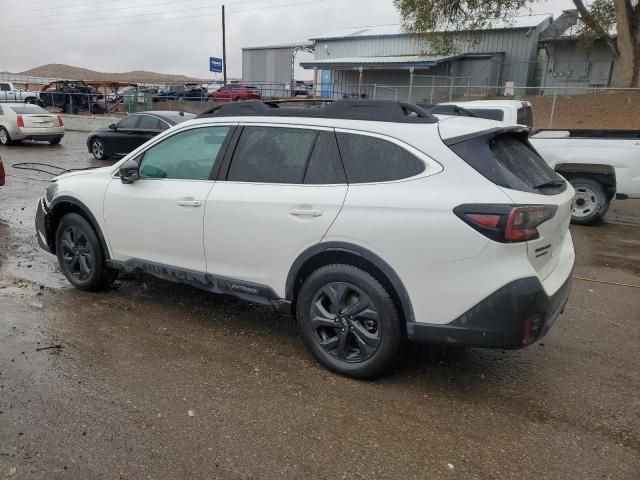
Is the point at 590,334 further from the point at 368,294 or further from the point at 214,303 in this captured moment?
the point at 214,303

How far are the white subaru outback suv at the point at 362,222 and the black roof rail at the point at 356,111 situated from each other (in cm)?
1

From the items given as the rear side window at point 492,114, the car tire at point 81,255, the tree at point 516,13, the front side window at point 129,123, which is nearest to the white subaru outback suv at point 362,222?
the car tire at point 81,255

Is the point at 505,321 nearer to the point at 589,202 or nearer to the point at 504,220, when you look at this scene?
the point at 504,220

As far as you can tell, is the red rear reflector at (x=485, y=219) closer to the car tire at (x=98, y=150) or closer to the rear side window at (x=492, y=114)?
the rear side window at (x=492, y=114)

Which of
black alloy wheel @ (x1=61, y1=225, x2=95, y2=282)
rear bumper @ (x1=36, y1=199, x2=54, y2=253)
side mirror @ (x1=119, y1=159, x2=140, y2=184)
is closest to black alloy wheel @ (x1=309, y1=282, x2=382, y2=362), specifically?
side mirror @ (x1=119, y1=159, x2=140, y2=184)

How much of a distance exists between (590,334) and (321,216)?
2.57 meters

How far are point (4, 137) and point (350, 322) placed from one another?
18953 millimetres

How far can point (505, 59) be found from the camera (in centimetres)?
3412

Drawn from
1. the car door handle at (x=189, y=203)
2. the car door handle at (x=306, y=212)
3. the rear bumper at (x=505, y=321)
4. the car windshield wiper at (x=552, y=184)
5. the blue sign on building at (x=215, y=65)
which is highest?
the blue sign on building at (x=215, y=65)

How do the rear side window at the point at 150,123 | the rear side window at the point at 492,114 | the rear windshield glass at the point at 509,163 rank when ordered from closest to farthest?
1. the rear windshield glass at the point at 509,163
2. the rear side window at the point at 492,114
3. the rear side window at the point at 150,123

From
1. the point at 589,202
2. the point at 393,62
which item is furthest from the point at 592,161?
the point at 393,62

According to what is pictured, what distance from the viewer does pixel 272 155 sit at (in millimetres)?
3922

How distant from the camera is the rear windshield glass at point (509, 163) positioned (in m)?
3.18

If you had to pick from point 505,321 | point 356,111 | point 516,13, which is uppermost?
point 516,13
